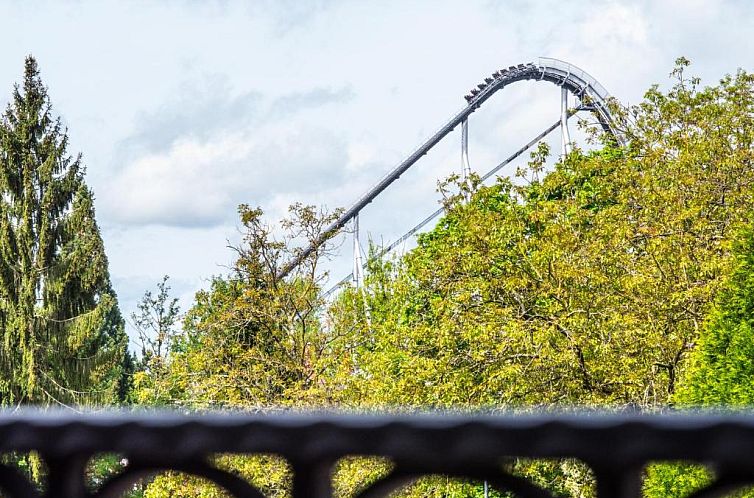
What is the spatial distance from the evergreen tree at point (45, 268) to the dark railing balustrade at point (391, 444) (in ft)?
94.0

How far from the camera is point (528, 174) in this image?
17594 millimetres

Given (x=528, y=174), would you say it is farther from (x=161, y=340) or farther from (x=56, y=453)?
(x=161, y=340)

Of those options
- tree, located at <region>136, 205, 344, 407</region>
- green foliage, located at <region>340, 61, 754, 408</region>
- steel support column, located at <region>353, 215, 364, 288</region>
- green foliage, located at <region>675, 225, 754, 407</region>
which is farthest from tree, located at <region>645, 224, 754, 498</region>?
steel support column, located at <region>353, 215, 364, 288</region>

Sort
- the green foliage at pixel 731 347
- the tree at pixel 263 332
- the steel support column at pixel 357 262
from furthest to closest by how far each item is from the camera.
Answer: the steel support column at pixel 357 262
the tree at pixel 263 332
the green foliage at pixel 731 347

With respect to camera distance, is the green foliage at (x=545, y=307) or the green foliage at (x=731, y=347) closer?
the green foliage at (x=731, y=347)

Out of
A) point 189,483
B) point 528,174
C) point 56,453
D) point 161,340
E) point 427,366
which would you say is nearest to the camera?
point 56,453

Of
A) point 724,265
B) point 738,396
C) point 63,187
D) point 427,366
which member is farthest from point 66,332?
point 738,396

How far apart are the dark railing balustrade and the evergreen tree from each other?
28666mm

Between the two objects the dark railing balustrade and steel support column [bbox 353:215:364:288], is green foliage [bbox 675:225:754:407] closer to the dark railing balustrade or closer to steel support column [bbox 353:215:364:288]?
the dark railing balustrade

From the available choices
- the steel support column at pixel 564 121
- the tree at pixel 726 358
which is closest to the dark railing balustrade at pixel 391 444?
the tree at pixel 726 358

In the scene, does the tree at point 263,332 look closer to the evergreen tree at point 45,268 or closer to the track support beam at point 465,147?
the evergreen tree at point 45,268

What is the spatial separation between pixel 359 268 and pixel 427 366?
2100cm

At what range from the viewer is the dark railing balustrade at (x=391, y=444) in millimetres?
925

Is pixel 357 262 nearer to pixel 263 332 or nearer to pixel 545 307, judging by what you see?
pixel 263 332
